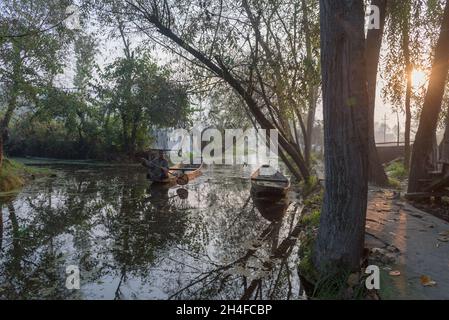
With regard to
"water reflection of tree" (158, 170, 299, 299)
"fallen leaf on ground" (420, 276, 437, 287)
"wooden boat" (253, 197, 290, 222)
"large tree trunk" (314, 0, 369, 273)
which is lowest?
"water reflection of tree" (158, 170, 299, 299)

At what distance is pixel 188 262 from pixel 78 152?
28.8m

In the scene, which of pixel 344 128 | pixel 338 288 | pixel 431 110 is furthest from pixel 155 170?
pixel 338 288

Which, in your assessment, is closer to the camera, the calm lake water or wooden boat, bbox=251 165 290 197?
the calm lake water

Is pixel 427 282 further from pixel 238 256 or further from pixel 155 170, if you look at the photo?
pixel 155 170

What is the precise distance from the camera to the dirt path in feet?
15.8

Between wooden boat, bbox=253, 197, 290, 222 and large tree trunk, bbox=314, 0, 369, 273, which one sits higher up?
large tree trunk, bbox=314, 0, 369, 273

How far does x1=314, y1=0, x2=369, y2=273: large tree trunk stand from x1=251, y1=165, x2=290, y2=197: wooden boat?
26.9 feet

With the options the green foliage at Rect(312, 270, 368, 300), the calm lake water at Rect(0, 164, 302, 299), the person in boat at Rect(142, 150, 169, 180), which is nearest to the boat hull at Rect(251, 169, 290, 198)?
the calm lake water at Rect(0, 164, 302, 299)

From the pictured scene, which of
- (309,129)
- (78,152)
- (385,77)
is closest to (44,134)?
(78,152)

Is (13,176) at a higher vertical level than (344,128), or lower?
lower

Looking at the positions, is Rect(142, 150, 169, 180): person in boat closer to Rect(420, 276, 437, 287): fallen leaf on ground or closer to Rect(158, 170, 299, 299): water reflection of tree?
Rect(158, 170, 299, 299): water reflection of tree

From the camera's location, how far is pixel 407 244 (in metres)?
6.40

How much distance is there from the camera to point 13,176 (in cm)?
1666

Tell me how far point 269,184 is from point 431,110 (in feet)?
22.2
